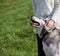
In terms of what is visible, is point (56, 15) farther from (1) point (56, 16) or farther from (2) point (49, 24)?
(2) point (49, 24)

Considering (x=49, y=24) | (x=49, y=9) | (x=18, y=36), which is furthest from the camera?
(x=18, y=36)

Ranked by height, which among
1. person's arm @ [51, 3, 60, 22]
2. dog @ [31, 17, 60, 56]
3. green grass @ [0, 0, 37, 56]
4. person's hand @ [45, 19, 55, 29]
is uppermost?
person's arm @ [51, 3, 60, 22]

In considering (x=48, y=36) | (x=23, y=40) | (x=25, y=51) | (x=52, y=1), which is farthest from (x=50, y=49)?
(x=23, y=40)

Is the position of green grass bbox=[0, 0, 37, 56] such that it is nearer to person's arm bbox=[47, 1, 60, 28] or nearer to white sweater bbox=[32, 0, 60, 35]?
white sweater bbox=[32, 0, 60, 35]

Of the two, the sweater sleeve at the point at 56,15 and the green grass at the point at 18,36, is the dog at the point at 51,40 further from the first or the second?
the green grass at the point at 18,36

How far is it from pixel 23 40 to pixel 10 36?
0.53 meters

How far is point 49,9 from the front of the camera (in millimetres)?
2436

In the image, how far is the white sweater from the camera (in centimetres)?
227

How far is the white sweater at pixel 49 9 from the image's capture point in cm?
227

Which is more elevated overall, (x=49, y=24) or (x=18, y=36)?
(x=49, y=24)

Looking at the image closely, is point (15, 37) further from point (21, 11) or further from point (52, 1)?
point (52, 1)

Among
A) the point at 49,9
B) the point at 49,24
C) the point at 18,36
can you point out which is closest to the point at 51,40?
the point at 49,24

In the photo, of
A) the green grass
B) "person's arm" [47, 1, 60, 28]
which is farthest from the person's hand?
the green grass

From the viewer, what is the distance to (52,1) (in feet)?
7.84
